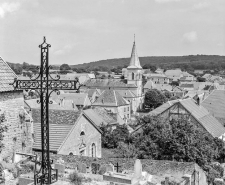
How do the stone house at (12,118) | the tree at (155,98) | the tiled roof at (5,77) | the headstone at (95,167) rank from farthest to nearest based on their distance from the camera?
the tree at (155,98) → the headstone at (95,167) → the stone house at (12,118) → the tiled roof at (5,77)

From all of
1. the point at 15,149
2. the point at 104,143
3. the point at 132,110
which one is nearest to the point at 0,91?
the point at 15,149

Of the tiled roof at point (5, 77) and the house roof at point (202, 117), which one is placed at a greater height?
the tiled roof at point (5, 77)

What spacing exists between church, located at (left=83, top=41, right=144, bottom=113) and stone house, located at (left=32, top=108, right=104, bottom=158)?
74442mm

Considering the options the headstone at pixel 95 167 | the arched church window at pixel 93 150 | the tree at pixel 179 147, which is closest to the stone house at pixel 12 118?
the headstone at pixel 95 167

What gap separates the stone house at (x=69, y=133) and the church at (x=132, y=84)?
244 feet

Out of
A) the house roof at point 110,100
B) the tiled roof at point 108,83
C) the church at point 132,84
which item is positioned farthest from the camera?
the tiled roof at point 108,83

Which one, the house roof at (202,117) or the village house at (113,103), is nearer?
the house roof at (202,117)

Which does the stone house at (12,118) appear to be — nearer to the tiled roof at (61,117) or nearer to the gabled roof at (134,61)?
the tiled roof at (61,117)

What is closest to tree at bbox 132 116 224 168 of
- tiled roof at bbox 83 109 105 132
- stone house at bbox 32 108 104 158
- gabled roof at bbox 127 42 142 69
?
stone house at bbox 32 108 104 158

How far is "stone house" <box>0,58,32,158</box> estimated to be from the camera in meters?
16.4

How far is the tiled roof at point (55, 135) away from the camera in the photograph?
22772 mm

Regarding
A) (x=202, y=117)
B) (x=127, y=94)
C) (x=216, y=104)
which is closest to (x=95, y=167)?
(x=202, y=117)

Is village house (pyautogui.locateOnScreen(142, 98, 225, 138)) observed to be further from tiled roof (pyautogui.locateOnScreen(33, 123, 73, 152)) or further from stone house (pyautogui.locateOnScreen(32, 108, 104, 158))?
tiled roof (pyautogui.locateOnScreen(33, 123, 73, 152))

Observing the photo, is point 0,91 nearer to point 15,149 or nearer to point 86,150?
point 15,149
